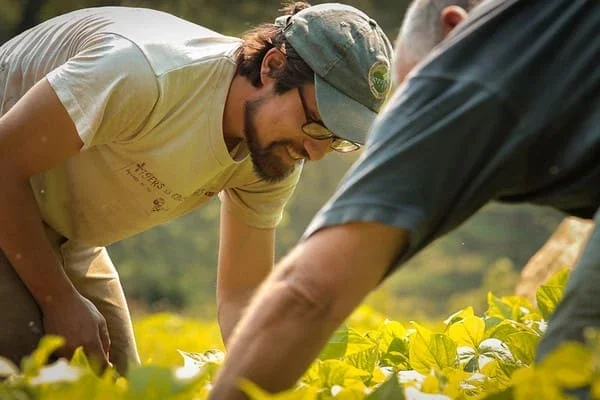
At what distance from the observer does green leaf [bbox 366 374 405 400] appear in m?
2.17

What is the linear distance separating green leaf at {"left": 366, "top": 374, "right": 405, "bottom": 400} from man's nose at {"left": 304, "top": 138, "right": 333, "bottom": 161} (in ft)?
5.36

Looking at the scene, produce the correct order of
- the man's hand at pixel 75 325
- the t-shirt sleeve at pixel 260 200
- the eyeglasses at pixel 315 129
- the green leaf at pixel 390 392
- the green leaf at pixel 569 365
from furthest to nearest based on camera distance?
the t-shirt sleeve at pixel 260 200, the eyeglasses at pixel 315 129, the man's hand at pixel 75 325, the green leaf at pixel 390 392, the green leaf at pixel 569 365

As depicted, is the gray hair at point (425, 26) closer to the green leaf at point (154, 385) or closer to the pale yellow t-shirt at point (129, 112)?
the green leaf at point (154, 385)

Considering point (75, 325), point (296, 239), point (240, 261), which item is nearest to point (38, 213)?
point (75, 325)

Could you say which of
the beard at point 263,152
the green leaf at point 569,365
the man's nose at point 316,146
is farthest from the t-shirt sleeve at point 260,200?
the green leaf at point 569,365

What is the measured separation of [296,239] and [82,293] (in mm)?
17058

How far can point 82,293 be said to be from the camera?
415cm

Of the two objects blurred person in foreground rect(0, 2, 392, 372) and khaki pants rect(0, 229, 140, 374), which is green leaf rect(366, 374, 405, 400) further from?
khaki pants rect(0, 229, 140, 374)

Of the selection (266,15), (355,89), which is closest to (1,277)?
(355,89)

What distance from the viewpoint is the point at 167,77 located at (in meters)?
3.47

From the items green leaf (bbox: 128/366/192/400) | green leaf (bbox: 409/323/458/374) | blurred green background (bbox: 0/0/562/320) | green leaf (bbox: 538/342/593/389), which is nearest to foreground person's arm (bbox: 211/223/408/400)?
green leaf (bbox: 128/366/192/400)

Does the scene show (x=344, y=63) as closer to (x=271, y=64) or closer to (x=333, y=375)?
(x=271, y=64)

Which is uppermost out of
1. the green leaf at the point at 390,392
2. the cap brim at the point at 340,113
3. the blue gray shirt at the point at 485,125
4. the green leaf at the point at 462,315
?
the blue gray shirt at the point at 485,125

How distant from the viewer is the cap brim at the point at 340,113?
363cm
